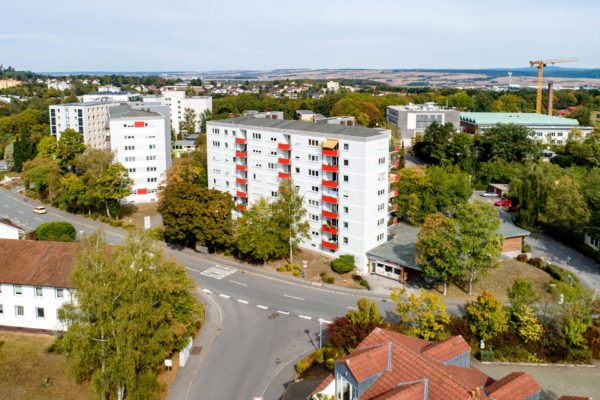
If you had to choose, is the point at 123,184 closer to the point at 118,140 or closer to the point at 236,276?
the point at 118,140

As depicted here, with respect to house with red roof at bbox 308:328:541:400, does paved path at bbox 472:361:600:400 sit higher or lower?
lower

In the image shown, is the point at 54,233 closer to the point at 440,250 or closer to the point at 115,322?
the point at 115,322

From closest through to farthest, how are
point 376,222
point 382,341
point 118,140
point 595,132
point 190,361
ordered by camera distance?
point 382,341 < point 190,361 < point 376,222 < point 118,140 < point 595,132

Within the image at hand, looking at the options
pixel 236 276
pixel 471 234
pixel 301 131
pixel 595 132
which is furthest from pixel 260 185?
pixel 595 132

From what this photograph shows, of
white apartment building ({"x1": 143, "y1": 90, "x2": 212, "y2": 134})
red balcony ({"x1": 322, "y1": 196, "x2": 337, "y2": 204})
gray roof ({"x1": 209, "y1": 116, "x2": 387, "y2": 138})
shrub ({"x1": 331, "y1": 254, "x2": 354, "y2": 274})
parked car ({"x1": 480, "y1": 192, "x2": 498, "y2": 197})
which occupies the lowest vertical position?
shrub ({"x1": 331, "y1": 254, "x2": 354, "y2": 274})

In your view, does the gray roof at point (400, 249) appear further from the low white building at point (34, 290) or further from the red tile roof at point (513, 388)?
the low white building at point (34, 290)

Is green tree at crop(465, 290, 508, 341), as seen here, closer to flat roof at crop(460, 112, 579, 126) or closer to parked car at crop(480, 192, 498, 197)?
parked car at crop(480, 192, 498, 197)

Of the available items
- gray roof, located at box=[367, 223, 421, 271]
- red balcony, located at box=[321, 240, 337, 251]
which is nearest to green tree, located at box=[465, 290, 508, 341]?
gray roof, located at box=[367, 223, 421, 271]
